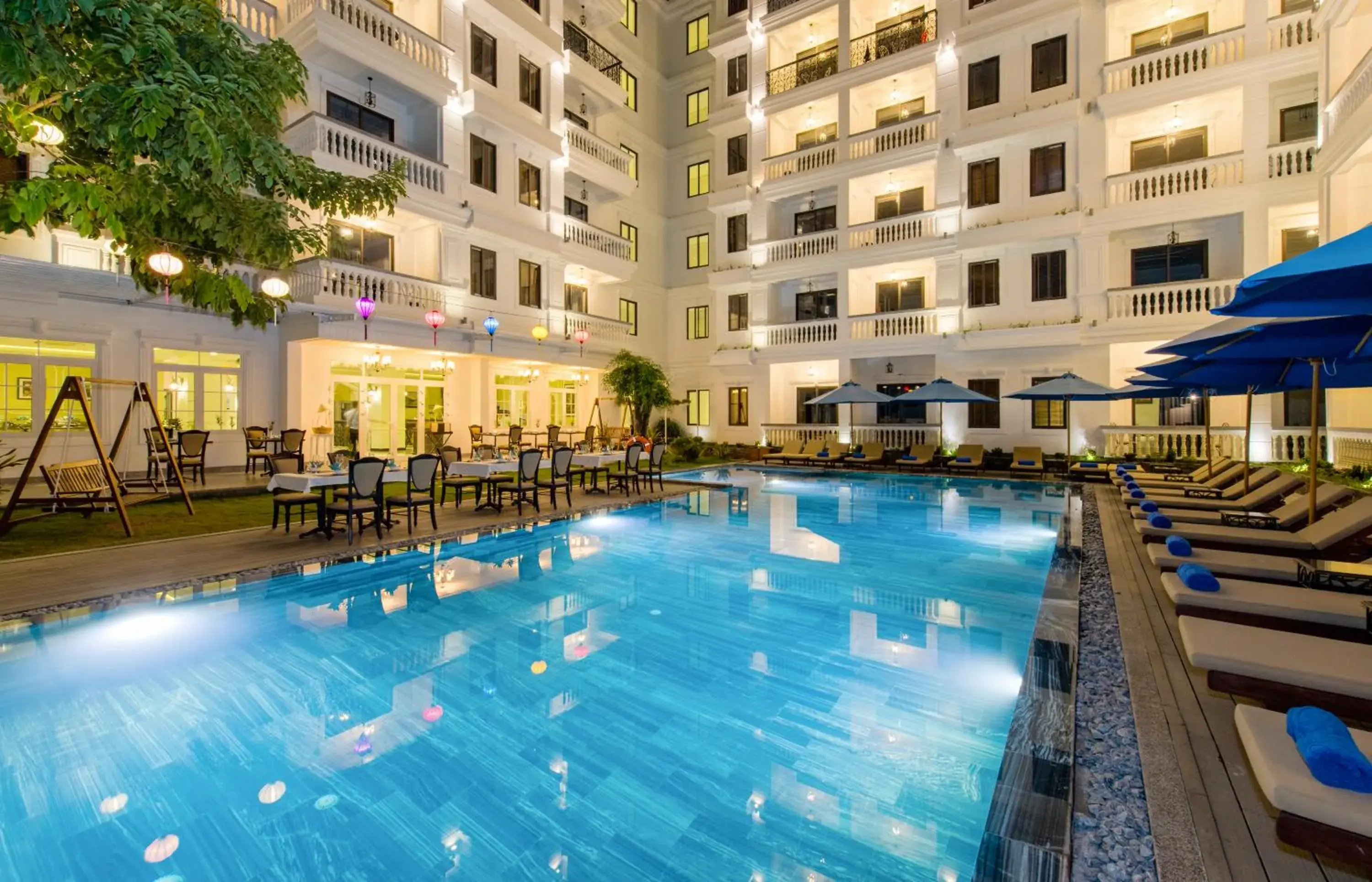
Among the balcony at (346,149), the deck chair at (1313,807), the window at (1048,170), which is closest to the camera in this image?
the deck chair at (1313,807)

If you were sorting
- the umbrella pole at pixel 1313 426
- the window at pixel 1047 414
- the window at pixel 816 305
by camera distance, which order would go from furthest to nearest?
1. the window at pixel 816 305
2. the window at pixel 1047 414
3. the umbrella pole at pixel 1313 426

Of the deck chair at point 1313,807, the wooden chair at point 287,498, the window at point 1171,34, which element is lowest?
the deck chair at point 1313,807

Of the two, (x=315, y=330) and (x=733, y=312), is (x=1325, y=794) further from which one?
(x=733, y=312)

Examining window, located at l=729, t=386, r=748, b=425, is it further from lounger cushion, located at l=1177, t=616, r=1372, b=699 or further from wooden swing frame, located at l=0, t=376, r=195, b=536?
lounger cushion, located at l=1177, t=616, r=1372, b=699

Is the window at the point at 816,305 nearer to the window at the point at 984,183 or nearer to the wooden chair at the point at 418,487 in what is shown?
the window at the point at 984,183

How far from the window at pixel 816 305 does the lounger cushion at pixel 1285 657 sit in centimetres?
1889

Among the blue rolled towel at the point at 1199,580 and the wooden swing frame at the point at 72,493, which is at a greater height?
the wooden swing frame at the point at 72,493

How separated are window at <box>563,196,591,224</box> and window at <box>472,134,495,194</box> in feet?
11.9

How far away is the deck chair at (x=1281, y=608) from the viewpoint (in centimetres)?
395

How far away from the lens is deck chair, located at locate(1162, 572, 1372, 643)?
3.95m

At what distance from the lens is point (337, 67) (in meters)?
14.9

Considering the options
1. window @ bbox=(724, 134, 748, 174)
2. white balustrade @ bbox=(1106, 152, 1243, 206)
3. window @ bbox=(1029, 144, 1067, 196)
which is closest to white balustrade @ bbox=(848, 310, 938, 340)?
window @ bbox=(1029, 144, 1067, 196)

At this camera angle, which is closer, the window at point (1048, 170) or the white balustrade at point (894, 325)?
the window at point (1048, 170)

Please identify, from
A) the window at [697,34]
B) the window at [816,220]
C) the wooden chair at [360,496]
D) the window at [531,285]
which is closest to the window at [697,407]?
the window at [816,220]
